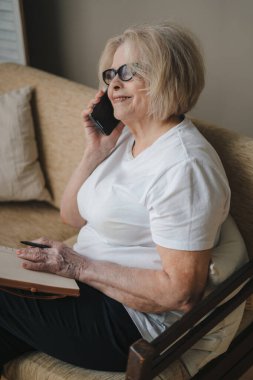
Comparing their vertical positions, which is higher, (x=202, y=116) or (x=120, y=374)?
(x=202, y=116)

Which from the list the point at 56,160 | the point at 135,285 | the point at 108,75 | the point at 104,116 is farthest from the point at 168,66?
the point at 56,160

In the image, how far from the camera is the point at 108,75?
1.44 meters

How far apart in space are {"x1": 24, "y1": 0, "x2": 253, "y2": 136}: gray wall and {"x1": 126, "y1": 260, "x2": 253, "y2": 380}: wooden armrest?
0.87m

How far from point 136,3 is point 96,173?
97 cm

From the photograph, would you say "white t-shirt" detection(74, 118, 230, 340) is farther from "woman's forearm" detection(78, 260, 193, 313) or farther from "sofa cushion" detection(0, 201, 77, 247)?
"sofa cushion" detection(0, 201, 77, 247)

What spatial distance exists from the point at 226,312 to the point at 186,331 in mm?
162

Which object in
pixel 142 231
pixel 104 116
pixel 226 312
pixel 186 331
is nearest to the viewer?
pixel 186 331

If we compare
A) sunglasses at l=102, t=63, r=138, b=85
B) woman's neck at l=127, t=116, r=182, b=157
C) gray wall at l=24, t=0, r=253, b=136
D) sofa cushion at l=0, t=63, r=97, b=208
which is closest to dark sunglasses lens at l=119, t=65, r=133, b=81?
sunglasses at l=102, t=63, r=138, b=85

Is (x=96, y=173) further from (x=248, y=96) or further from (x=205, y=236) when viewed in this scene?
(x=248, y=96)

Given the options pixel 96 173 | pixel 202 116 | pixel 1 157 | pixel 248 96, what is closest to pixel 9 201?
pixel 1 157

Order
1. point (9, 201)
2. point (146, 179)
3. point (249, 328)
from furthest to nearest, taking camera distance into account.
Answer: point (9, 201), point (249, 328), point (146, 179)

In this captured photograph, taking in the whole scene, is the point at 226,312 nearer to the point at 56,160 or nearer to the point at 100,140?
the point at 100,140

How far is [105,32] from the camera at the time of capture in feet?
7.47

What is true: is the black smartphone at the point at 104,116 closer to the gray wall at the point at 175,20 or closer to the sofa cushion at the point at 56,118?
the sofa cushion at the point at 56,118
